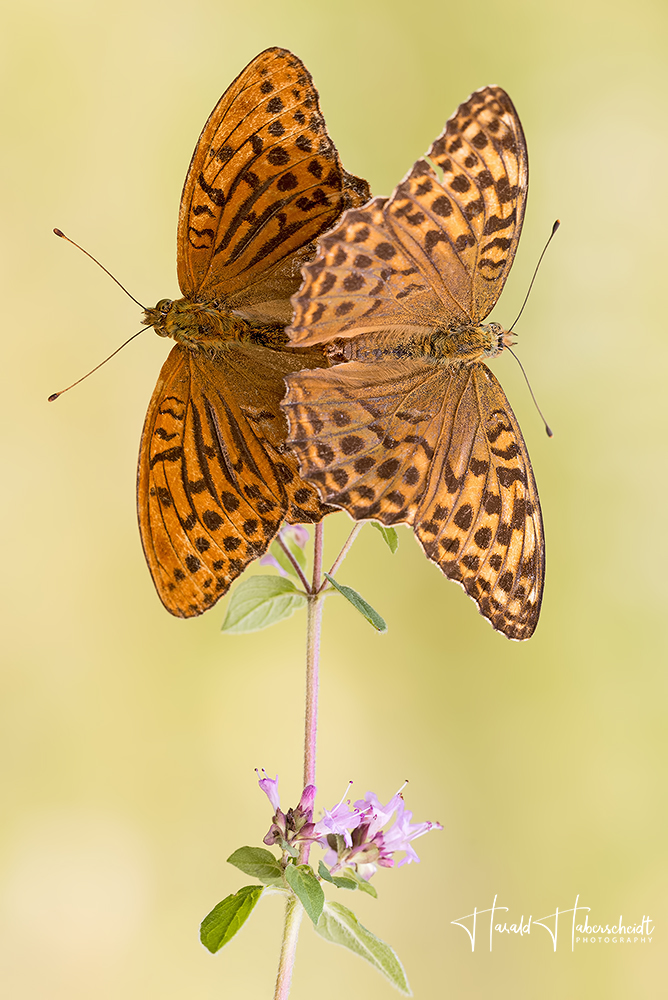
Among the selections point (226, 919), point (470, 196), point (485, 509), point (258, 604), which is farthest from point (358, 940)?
point (470, 196)

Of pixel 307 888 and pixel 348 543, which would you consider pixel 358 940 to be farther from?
pixel 348 543

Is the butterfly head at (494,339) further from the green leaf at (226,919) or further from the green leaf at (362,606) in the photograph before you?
the green leaf at (226,919)

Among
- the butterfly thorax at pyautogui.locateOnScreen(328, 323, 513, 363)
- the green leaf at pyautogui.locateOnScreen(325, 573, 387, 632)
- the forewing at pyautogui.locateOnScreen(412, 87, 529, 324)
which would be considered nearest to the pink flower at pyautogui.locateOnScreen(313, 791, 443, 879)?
the green leaf at pyautogui.locateOnScreen(325, 573, 387, 632)

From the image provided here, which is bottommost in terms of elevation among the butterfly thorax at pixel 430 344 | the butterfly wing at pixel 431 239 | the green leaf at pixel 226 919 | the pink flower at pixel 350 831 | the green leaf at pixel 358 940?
the green leaf at pixel 358 940

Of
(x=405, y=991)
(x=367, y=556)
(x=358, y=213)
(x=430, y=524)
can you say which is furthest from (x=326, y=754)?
(x=358, y=213)

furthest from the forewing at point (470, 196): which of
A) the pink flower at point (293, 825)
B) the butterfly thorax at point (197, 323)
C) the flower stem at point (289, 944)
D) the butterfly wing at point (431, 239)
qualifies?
the flower stem at point (289, 944)

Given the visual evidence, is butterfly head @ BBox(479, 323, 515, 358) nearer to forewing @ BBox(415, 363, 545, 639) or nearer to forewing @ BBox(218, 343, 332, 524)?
forewing @ BBox(415, 363, 545, 639)
